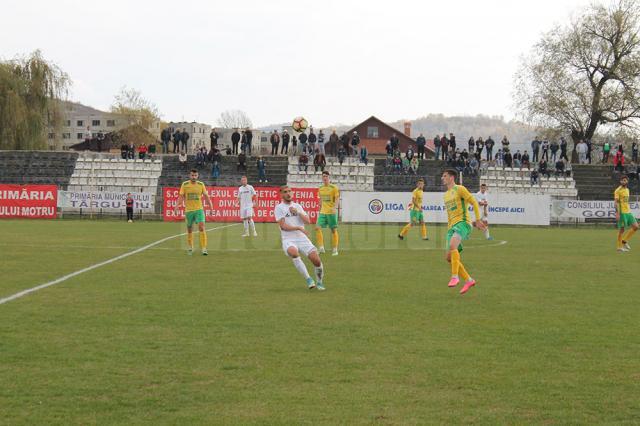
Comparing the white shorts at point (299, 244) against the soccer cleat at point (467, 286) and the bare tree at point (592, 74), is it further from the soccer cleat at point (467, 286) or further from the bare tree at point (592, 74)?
the bare tree at point (592, 74)

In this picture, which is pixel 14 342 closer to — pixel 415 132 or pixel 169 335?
pixel 169 335

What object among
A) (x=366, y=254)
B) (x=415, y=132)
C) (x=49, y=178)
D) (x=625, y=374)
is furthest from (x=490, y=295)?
(x=415, y=132)

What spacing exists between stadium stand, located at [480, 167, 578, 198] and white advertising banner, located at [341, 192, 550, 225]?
18.8ft

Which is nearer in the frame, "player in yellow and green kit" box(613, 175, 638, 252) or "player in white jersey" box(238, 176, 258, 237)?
"player in yellow and green kit" box(613, 175, 638, 252)

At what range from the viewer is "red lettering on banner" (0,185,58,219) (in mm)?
41031

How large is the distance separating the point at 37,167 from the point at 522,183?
29370 mm

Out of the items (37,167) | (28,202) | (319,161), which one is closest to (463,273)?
(28,202)

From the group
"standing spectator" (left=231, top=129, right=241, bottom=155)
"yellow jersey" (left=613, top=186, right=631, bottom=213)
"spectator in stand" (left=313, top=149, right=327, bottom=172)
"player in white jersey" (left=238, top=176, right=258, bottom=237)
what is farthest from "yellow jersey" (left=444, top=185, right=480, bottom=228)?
"standing spectator" (left=231, top=129, right=241, bottom=155)

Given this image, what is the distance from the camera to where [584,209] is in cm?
4281

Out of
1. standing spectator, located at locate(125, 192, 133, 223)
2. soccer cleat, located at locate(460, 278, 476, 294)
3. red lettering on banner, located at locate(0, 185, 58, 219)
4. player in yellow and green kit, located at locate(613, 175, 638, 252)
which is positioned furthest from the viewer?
red lettering on banner, located at locate(0, 185, 58, 219)

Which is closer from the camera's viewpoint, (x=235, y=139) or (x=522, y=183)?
(x=522, y=183)

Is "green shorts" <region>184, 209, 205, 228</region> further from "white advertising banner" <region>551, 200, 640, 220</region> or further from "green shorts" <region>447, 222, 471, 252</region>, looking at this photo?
"white advertising banner" <region>551, 200, 640, 220</region>

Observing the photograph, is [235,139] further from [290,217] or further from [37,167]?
[290,217]

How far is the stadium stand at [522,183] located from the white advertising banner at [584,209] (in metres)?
3.86
